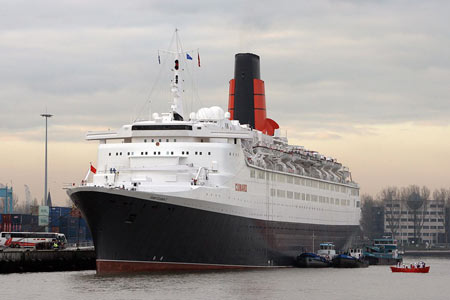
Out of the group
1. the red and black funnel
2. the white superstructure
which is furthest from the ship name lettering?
the red and black funnel

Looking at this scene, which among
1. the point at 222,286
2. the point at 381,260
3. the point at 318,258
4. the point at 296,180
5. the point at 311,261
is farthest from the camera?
the point at 381,260

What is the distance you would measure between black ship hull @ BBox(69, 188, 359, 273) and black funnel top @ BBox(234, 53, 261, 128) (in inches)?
934

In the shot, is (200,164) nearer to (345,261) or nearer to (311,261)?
(311,261)

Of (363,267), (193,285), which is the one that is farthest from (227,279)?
(363,267)

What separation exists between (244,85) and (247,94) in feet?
2.84

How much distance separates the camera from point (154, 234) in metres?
55.7

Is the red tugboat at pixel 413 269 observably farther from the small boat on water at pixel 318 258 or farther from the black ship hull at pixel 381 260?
the black ship hull at pixel 381 260

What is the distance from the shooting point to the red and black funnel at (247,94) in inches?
3302

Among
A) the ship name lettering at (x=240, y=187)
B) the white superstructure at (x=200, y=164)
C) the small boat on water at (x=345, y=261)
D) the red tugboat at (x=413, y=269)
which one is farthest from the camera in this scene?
the small boat on water at (x=345, y=261)

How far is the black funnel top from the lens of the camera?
83.9m

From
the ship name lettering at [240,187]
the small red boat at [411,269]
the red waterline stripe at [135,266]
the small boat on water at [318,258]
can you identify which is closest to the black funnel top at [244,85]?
the small boat on water at [318,258]

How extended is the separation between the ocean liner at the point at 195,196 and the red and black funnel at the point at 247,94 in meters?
6.87

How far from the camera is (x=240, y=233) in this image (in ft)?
203

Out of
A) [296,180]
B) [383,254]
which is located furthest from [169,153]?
[383,254]
